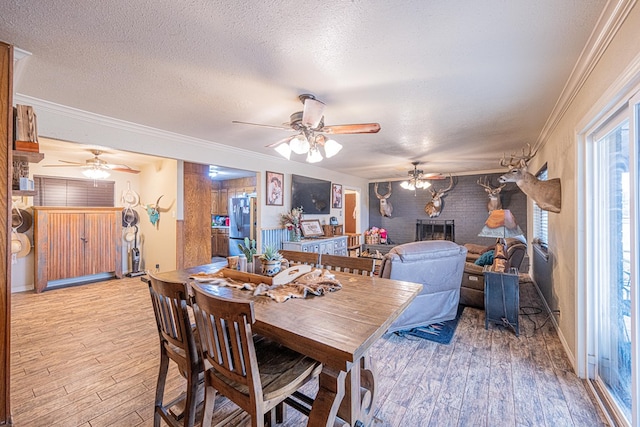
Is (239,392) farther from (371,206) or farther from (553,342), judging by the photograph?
(371,206)

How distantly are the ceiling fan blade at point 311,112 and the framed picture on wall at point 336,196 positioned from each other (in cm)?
438

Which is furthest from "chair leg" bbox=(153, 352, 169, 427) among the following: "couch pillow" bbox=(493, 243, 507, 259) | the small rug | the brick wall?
the brick wall

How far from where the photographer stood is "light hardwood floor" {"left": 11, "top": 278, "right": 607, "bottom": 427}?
5.58ft

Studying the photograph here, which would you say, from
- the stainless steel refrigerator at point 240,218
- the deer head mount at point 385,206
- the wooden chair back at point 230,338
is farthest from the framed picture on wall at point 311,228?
the wooden chair back at point 230,338

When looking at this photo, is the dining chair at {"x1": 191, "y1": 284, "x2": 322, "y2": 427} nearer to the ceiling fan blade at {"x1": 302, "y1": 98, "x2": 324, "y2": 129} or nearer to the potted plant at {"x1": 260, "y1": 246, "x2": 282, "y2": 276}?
the potted plant at {"x1": 260, "y1": 246, "x2": 282, "y2": 276}

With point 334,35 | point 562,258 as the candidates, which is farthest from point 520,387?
point 334,35

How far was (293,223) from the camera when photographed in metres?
5.18

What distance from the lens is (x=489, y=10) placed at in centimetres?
133

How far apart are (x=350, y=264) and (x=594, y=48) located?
2.09m

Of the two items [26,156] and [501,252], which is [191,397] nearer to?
[26,156]

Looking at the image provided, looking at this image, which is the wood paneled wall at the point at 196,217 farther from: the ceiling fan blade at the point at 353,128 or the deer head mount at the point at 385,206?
the deer head mount at the point at 385,206

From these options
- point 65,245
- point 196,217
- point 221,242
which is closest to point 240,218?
point 221,242

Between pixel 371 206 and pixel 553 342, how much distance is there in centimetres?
583

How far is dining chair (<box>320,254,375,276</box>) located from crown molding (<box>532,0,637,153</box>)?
1.86 meters
